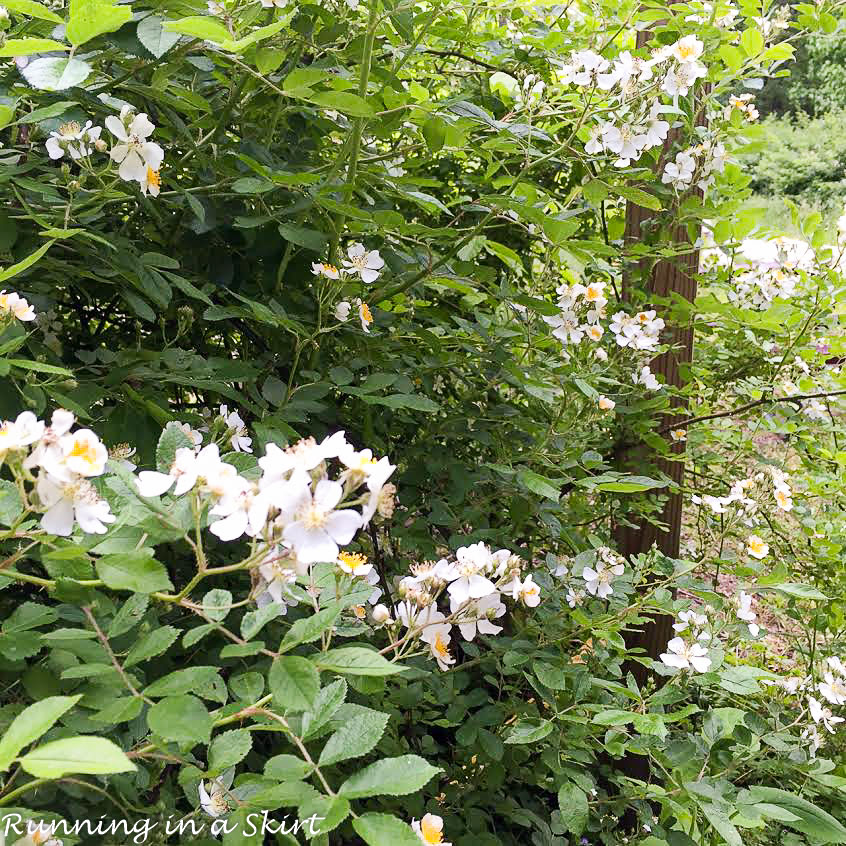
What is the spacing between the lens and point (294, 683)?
619 mm

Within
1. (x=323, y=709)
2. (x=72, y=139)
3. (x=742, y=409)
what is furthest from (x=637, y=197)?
(x=742, y=409)

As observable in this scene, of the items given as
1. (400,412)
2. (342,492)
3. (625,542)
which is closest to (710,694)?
(625,542)

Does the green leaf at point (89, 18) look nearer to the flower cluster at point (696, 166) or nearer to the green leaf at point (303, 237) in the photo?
the green leaf at point (303, 237)

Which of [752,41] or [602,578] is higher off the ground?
[752,41]

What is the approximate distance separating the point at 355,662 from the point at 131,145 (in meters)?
0.72

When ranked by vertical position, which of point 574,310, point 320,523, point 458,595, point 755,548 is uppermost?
point 320,523

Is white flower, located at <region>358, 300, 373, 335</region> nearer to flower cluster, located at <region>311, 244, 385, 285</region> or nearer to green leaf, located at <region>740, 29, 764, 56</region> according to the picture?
flower cluster, located at <region>311, 244, 385, 285</region>

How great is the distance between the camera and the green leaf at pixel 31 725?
0.50m

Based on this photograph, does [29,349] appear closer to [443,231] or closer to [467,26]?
[443,231]

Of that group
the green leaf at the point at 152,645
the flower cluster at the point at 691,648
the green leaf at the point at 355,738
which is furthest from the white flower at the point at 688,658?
the green leaf at the point at 152,645

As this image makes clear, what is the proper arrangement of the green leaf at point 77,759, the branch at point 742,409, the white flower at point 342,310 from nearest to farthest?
1. the green leaf at point 77,759
2. the white flower at point 342,310
3. the branch at point 742,409

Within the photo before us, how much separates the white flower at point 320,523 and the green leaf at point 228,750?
0.18m

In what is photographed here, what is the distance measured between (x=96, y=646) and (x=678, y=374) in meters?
1.72

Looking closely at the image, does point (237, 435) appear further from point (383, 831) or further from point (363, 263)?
point (383, 831)
